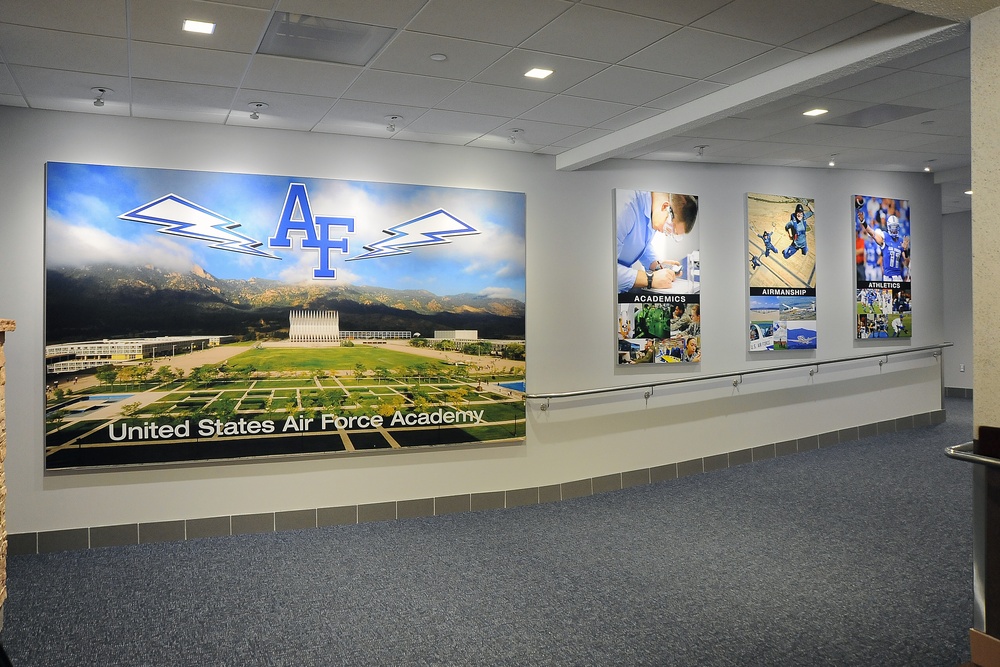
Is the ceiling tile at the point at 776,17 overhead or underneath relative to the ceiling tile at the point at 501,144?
underneath

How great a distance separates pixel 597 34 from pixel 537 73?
68 cm

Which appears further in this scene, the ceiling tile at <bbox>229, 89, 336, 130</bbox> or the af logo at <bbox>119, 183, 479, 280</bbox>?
the af logo at <bbox>119, 183, 479, 280</bbox>

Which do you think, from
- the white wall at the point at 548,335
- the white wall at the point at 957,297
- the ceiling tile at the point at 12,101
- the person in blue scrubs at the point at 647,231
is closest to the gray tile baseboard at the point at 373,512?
the white wall at the point at 548,335

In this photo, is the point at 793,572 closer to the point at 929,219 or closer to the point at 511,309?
the point at 511,309

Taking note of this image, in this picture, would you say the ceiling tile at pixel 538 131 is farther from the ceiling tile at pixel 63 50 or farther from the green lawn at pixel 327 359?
the ceiling tile at pixel 63 50

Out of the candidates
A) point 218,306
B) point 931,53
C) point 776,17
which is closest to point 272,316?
point 218,306

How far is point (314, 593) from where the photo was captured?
440 cm

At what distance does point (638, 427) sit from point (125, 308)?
184 inches

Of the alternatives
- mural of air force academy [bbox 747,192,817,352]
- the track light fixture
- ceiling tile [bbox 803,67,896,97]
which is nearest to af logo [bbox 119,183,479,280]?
the track light fixture

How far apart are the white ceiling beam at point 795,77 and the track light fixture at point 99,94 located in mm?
3769

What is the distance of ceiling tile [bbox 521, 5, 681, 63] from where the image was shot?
144 inches

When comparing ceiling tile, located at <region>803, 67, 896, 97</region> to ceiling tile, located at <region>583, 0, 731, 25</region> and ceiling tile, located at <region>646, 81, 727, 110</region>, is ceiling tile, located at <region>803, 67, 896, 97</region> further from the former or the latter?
ceiling tile, located at <region>583, 0, 731, 25</region>

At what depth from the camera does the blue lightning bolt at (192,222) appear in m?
5.38

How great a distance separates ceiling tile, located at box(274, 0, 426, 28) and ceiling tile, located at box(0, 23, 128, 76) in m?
1.11
